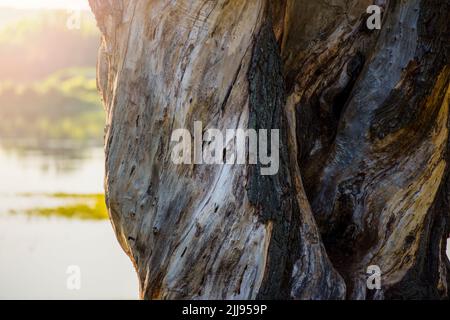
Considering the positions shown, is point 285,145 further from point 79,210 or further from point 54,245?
point 79,210

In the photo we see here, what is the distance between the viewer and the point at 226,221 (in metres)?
4.70

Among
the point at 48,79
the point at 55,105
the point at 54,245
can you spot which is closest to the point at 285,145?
the point at 54,245

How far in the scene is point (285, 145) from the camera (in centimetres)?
492

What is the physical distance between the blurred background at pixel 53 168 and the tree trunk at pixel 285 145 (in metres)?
0.99

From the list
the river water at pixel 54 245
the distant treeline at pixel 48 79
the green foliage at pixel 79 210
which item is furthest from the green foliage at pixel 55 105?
the green foliage at pixel 79 210

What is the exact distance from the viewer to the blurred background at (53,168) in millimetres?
10852

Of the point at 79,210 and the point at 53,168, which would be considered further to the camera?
the point at 53,168

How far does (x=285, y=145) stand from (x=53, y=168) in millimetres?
16620

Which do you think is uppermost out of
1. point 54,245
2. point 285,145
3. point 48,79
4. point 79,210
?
point 48,79

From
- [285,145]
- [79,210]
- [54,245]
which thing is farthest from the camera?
[79,210]

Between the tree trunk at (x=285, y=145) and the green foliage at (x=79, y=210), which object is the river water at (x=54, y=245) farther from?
the tree trunk at (x=285, y=145)

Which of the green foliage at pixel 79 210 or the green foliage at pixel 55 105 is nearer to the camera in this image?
the green foliage at pixel 79 210

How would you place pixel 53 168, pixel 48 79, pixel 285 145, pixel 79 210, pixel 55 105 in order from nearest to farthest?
pixel 285 145, pixel 79 210, pixel 53 168, pixel 55 105, pixel 48 79

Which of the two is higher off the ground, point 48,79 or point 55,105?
point 48,79
